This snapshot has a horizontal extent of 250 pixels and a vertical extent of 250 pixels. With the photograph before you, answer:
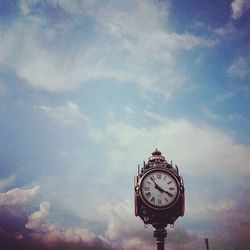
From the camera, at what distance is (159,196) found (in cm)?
729

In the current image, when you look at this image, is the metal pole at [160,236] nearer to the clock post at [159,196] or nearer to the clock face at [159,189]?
the clock post at [159,196]

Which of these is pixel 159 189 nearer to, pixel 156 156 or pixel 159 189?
pixel 159 189

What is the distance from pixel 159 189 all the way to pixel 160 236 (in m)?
0.98

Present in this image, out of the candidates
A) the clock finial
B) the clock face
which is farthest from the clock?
the clock finial

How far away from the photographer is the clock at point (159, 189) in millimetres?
7184

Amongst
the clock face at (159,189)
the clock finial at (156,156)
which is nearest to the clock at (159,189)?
the clock face at (159,189)

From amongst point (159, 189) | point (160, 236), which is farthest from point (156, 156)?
point (160, 236)

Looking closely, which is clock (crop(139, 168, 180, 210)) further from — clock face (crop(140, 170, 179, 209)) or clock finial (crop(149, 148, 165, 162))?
clock finial (crop(149, 148, 165, 162))

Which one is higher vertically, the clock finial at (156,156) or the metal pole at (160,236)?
the clock finial at (156,156)

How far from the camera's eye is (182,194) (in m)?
7.27

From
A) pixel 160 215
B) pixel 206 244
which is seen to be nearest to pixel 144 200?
pixel 160 215

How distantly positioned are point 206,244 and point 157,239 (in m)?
15.8

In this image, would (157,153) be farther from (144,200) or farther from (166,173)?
(144,200)

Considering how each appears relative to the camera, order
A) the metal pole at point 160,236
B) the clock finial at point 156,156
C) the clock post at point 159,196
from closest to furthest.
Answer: the metal pole at point 160,236
the clock post at point 159,196
the clock finial at point 156,156
